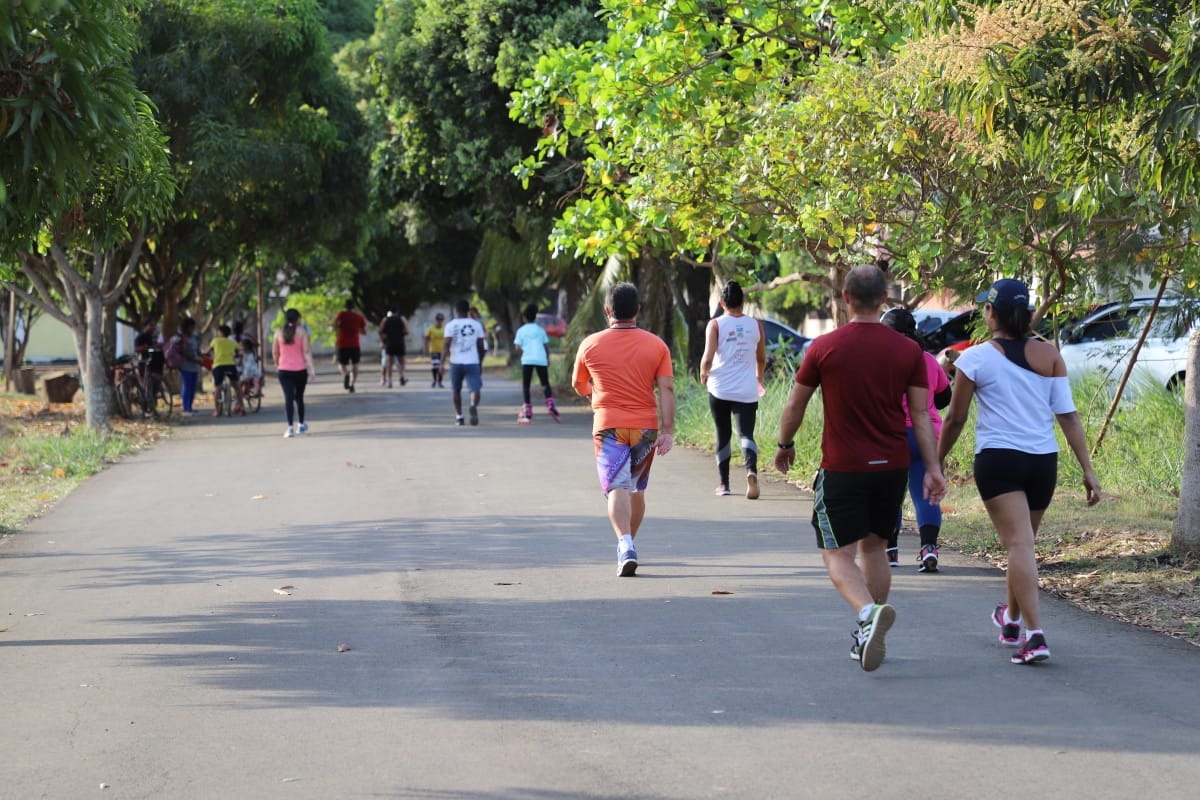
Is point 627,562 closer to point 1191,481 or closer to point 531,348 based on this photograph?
point 1191,481

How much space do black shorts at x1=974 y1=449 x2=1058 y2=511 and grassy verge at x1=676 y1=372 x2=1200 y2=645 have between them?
1328 millimetres

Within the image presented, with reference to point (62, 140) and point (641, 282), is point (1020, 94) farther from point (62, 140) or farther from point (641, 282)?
point (641, 282)

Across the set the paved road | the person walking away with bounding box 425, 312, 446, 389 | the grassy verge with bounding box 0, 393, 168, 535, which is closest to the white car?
the paved road

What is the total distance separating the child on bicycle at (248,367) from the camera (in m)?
26.2

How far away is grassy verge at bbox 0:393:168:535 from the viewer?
14023 mm

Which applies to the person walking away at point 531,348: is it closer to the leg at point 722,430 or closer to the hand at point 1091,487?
the leg at point 722,430

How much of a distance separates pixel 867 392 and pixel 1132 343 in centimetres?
931

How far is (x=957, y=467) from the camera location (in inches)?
547

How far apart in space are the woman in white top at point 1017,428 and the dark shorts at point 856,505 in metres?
0.39

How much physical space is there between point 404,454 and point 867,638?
11.6m

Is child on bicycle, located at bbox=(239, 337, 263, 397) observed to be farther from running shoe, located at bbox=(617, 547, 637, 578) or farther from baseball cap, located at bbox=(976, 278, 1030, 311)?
baseball cap, located at bbox=(976, 278, 1030, 311)

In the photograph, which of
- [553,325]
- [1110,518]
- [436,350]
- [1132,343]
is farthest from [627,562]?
[553,325]

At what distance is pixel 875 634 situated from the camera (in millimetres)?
6500

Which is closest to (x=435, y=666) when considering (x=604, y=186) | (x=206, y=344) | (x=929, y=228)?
(x=929, y=228)
